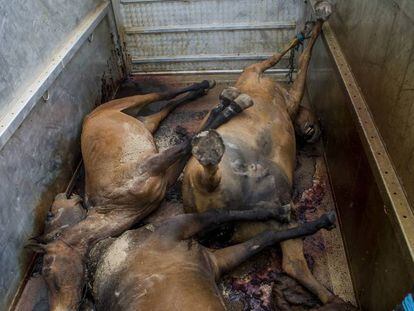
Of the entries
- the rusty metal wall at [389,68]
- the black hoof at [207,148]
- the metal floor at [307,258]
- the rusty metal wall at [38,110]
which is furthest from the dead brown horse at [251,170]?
the rusty metal wall at [38,110]

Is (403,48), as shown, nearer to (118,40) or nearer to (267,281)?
(267,281)

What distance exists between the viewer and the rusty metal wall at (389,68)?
2191 mm

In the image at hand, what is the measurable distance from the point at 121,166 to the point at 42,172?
28.3 inches

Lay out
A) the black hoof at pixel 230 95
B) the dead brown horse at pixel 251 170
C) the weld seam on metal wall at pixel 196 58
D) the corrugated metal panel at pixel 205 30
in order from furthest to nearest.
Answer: the weld seam on metal wall at pixel 196 58 < the corrugated metal panel at pixel 205 30 < the black hoof at pixel 230 95 < the dead brown horse at pixel 251 170

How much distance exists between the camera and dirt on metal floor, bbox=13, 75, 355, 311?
2.88 metres

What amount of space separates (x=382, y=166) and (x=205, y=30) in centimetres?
300

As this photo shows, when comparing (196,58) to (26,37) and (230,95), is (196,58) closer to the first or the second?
(230,95)

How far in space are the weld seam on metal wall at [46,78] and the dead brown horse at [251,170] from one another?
129cm

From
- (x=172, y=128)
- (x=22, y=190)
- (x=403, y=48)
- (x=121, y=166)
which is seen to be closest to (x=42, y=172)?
(x=22, y=190)

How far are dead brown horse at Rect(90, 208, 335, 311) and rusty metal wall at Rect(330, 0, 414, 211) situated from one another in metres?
0.88

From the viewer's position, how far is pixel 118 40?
495 cm

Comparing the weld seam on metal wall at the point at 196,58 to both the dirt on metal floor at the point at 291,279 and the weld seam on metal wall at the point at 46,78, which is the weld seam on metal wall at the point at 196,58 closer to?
the weld seam on metal wall at the point at 46,78

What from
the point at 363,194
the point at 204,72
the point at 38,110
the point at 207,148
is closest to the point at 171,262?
the point at 207,148

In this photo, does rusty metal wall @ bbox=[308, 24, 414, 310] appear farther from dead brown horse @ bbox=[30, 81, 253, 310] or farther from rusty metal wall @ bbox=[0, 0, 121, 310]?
rusty metal wall @ bbox=[0, 0, 121, 310]
